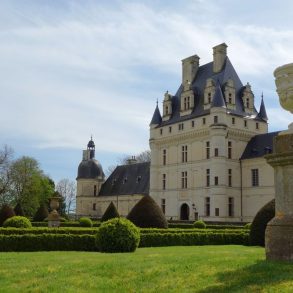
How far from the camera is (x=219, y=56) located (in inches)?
1957

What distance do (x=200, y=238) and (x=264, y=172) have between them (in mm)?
26821

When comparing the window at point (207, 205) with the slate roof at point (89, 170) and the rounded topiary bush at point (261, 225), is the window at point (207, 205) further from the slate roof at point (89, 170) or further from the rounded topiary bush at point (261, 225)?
the rounded topiary bush at point (261, 225)

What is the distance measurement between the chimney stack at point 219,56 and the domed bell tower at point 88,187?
24447 mm

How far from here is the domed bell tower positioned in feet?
213

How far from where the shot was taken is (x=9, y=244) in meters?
15.5

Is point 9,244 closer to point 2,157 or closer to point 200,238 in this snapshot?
point 200,238

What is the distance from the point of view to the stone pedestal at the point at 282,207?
23.6 ft

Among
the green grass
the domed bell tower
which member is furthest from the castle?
the green grass

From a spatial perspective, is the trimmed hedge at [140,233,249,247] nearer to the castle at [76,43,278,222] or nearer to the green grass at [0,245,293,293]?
the green grass at [0,245,293,293]

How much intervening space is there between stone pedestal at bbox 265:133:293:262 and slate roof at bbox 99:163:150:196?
48580 mm

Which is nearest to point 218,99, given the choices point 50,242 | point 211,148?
point 211,148

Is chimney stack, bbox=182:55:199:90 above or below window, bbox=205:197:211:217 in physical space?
above

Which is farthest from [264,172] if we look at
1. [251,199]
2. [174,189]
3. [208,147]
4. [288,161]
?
[288,161]

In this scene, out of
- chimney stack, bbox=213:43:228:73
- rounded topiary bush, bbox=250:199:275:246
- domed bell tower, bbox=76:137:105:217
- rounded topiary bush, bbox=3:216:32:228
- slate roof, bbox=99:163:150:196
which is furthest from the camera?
domed bell tower, bbox=76:137:105:217
